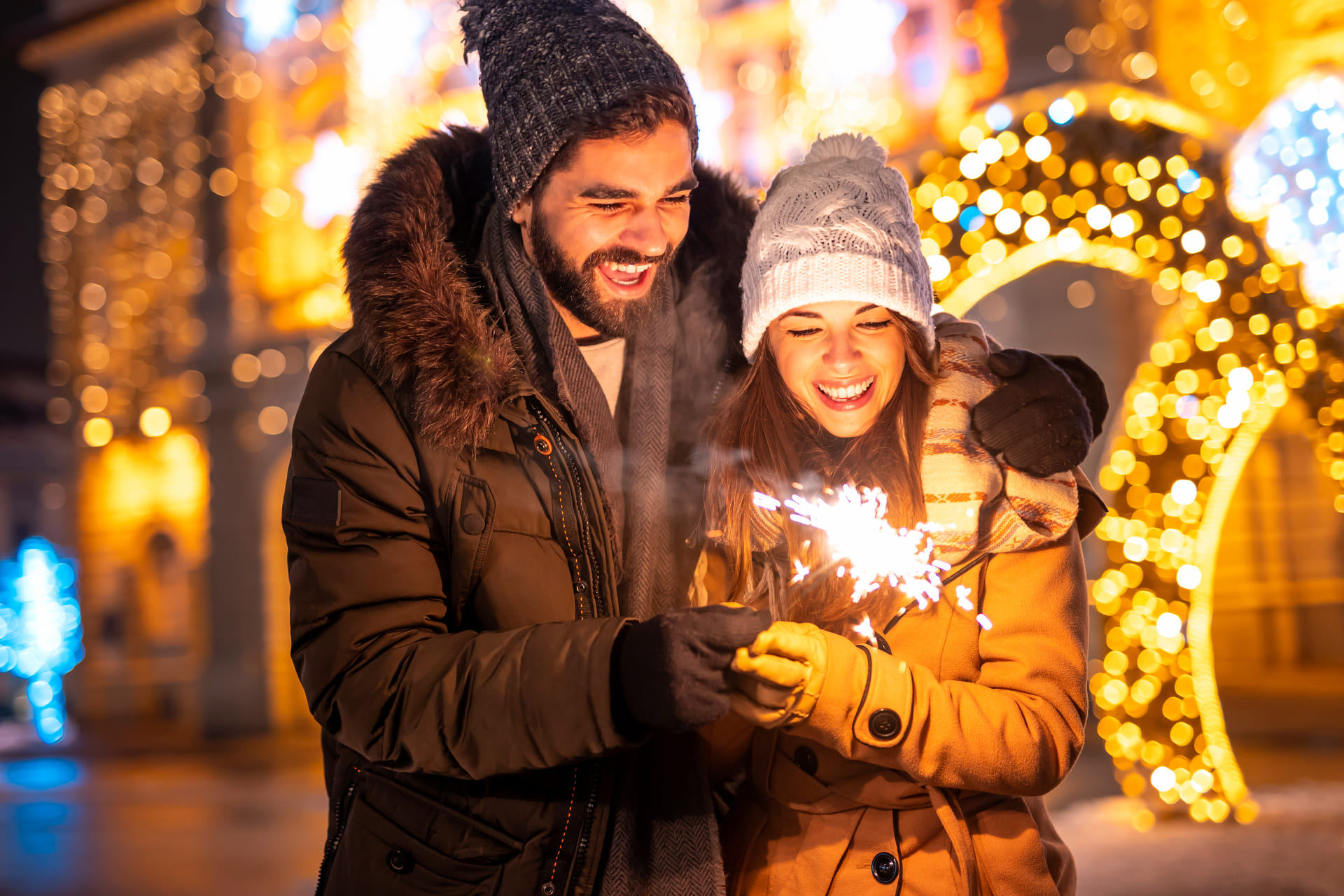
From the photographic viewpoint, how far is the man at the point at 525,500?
1717 millimetres

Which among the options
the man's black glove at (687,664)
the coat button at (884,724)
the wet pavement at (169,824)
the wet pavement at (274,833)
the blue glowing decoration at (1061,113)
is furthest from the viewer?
the wet pavement at (169,824)

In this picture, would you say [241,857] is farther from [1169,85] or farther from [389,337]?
[1169,85]

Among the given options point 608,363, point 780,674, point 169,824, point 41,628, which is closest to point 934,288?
point 608,363

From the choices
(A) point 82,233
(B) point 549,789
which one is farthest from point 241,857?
(A) point 82,233

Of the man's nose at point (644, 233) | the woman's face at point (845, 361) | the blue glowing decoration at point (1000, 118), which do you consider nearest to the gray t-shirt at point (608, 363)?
the man's nose at point (644, 233)

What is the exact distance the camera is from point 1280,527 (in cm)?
856

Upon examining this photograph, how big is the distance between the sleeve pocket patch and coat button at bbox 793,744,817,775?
913 mm

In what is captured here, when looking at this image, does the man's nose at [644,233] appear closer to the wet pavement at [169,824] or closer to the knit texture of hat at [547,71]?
the knit texture of hat at [547,71]

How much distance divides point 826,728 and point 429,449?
0.83 m

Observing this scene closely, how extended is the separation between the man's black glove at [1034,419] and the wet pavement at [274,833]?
2.76 m

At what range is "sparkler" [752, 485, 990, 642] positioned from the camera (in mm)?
1884

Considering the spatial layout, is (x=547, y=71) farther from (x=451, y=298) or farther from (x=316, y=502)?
(x=316, y=502)

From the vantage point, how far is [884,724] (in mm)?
1718

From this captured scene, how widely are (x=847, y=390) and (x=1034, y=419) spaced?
0.33m
